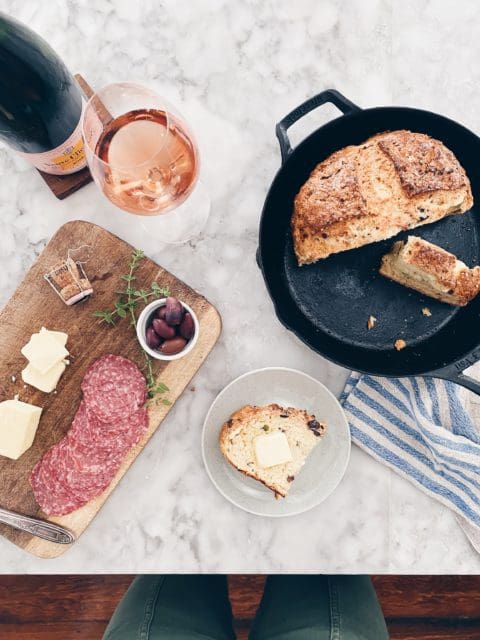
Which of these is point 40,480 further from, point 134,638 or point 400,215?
point 400,215

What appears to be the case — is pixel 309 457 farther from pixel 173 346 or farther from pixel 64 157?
pixel 64 157

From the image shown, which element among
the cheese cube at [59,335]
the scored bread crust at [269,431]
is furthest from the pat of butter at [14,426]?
the scored bread crust at [269,431]

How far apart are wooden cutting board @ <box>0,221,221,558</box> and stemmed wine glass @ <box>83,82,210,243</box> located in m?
0.20

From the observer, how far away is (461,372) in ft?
3.27

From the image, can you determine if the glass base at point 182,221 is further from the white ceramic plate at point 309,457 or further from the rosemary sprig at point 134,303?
the white ceramic plate at point 309,457

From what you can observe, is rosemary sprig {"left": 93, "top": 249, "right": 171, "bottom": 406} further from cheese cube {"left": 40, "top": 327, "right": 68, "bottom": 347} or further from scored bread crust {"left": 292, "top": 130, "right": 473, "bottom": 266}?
scored bread crust {"left": 292, "top": 130, "right": 473, "bottom": 266}

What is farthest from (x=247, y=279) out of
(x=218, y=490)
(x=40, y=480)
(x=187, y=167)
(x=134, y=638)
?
(x=134, y=638)

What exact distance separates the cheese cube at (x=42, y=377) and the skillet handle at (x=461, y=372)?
0.68 meters

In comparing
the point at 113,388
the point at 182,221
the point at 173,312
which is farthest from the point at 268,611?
the point at 182,221

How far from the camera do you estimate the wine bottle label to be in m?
0.95

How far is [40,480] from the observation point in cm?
107

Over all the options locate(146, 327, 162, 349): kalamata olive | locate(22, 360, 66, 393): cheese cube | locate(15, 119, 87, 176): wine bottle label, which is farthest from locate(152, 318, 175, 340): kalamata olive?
locate(15, 119, 87, 176): wine bottle label

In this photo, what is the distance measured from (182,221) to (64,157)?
9.5 inches

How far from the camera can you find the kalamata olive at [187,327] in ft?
3.35
